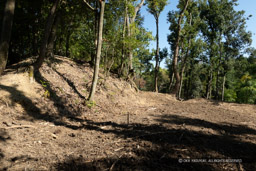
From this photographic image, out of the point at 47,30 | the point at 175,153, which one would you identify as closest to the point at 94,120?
the point at 175,153

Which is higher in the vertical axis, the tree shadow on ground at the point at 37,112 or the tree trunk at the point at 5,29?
the tree trunk at the point at 5,29

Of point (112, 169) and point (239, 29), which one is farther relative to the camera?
point (239, 29)

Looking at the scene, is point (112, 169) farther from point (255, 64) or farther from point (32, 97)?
point (255, 64)

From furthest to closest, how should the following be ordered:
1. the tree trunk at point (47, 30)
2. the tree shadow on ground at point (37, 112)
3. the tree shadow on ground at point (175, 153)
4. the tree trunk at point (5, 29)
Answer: the tree trunk at point (47, 30), the tree trunk at point (5, 29), the tree shadow on ground at point (37, 112), the tree shadow on ground at point (175, 153)

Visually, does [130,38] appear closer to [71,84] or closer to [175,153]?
[71,84]

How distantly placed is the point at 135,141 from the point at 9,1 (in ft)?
18.9

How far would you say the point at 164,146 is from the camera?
9.96 feet

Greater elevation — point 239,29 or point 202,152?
point 239,29

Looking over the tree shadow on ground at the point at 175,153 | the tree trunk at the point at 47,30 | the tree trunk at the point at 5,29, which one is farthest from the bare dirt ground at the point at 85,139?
the tree trunk at the point at 5,29

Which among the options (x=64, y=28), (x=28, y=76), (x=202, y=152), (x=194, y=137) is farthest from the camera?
(x=64, y=28)

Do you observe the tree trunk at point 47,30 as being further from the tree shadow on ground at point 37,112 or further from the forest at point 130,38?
the tree shadow on ground at point 37,112

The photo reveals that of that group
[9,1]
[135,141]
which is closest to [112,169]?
[135,141]

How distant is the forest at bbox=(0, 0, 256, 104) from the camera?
317 inches

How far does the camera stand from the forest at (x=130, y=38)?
8.05 metres
